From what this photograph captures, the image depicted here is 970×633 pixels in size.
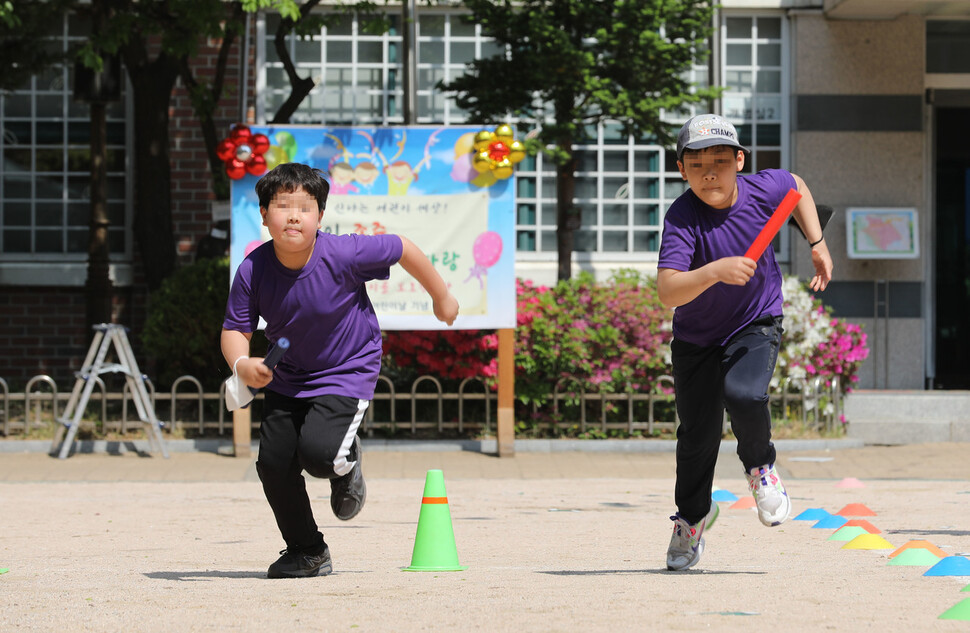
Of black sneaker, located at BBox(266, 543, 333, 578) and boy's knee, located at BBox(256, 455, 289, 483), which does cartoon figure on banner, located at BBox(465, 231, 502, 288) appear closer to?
black sneaker, located at BBox(266, 543, 333, 578)

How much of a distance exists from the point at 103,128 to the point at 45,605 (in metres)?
9.03

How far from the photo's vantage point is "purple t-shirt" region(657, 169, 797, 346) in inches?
199

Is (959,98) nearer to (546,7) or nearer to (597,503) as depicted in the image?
(546,7)

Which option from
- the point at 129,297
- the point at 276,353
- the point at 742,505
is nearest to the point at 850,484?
the point at 742,505

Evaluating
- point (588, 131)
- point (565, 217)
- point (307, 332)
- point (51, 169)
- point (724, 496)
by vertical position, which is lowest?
point (724, 496)

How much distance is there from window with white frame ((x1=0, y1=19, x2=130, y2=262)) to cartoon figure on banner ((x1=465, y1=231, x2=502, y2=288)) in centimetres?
549

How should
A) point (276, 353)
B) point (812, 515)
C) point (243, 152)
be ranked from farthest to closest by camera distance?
point (243, 152), point (812, 515), point (276, 353)

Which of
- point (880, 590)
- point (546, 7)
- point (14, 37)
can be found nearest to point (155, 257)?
point (14, 37)

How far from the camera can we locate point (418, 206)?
1127cm

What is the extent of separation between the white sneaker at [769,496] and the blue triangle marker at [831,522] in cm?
228

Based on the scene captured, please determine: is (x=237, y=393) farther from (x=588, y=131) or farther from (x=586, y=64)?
(x=588, y=131)

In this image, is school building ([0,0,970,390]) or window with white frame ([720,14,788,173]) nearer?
school building ([0,0,970,390])

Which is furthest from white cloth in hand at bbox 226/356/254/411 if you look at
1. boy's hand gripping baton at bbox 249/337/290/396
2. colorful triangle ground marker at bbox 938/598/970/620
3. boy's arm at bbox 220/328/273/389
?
colorful triangle ground marker at bbox 938/598/970/620

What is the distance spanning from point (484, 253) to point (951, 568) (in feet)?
22.1
